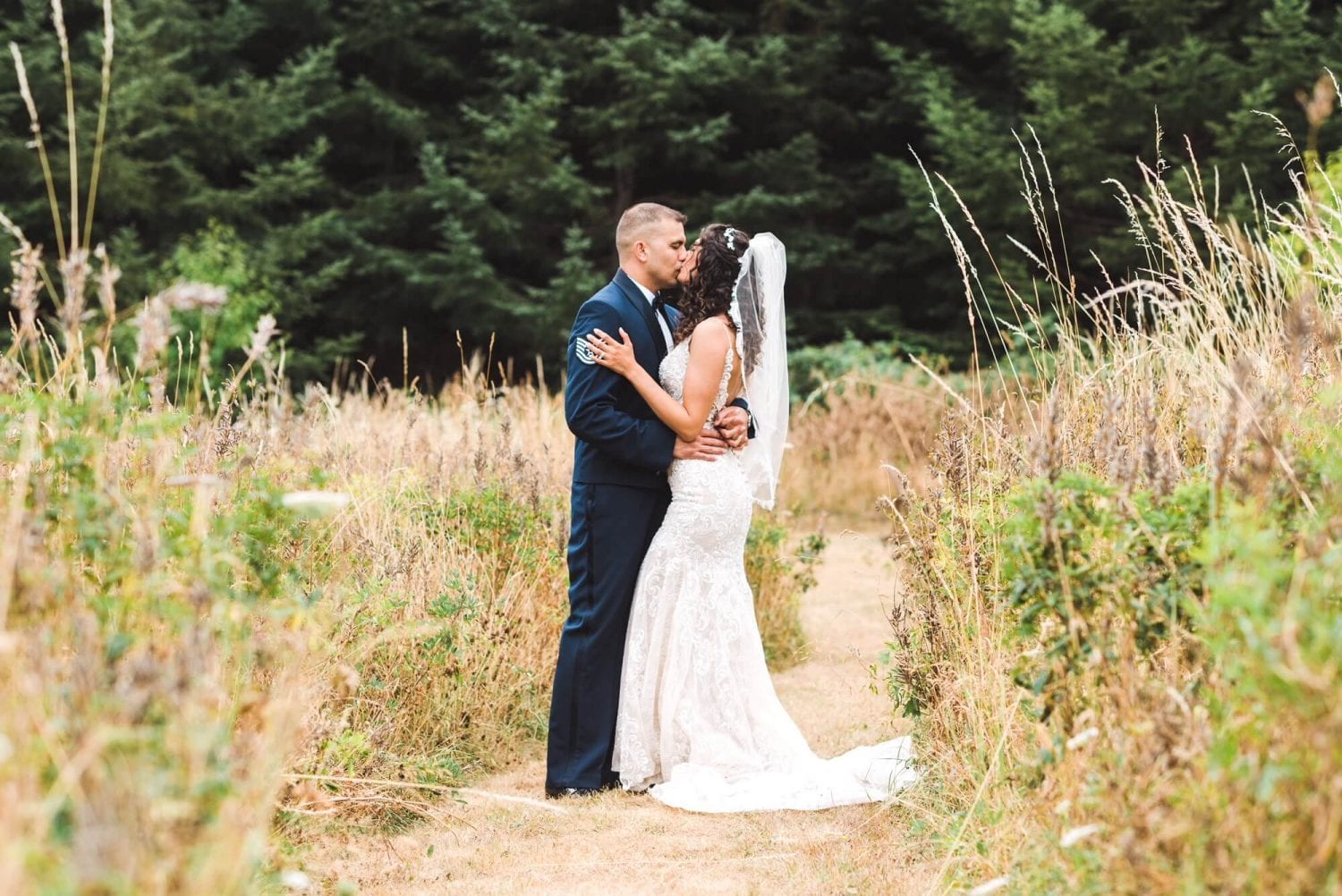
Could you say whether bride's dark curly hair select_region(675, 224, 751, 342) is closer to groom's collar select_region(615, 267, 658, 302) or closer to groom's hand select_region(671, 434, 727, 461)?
groom's collar select_region(615, 267, 658, 302)

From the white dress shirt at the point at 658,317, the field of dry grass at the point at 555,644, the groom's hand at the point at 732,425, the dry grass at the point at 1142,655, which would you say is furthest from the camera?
the white dress shirt at the point at 658,317

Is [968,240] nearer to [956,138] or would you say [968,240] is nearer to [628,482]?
[956,138]

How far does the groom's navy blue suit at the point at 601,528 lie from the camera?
15.0ft

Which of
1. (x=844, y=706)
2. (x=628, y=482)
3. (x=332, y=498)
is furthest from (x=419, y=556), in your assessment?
(x=332, y=498)

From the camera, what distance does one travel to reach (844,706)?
18.7ft

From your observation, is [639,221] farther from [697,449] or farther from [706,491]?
[706,491]

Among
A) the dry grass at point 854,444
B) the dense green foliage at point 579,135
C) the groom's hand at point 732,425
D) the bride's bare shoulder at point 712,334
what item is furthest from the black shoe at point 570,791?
the dense green foliage at point 579,135

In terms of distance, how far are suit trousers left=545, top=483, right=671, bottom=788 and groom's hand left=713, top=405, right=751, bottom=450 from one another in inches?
14.9

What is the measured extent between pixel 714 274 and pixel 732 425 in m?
0.56

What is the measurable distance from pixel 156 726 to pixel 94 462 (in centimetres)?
82

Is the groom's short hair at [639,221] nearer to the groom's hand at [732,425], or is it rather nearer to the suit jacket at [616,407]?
the suit jacket at [616,407]

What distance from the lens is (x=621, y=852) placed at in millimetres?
3865

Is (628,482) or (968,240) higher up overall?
(968,240)

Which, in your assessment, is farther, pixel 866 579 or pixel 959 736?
pixel 866 579
